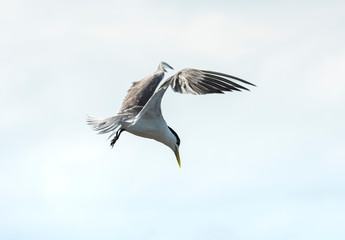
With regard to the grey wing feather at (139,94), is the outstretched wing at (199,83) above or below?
above

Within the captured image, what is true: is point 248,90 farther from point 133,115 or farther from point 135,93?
point 135,93

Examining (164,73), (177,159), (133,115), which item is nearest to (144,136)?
(133,115)

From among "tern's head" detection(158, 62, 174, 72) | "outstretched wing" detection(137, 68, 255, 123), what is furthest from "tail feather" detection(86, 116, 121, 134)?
"tern's head" detection(158, 62, 174, 72)

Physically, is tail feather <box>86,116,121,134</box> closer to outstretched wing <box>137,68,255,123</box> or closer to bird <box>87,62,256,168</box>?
bird <box>87,62,256,168</box>

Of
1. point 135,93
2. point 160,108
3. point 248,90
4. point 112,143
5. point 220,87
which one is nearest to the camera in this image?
point 248,90

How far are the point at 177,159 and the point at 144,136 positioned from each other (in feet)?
7.09

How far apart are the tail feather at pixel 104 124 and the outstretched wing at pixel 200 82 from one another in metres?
1.92

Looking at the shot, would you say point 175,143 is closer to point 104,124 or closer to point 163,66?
point 104,124

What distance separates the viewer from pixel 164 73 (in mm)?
24969

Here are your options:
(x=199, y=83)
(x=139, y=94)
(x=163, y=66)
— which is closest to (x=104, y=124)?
(x=199, y=83)

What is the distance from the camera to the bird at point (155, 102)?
1811cm

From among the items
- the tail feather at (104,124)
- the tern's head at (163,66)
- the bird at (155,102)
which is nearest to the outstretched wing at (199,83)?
the bird at (155,102)

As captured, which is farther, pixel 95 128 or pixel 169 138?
pixel 169 138

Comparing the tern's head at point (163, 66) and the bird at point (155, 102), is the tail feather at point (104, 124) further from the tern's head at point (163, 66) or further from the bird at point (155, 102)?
the tern's head at point (163, 66)
